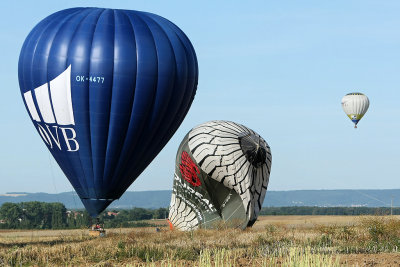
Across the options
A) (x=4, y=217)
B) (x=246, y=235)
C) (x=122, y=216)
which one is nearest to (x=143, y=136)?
(x=246, y=235)

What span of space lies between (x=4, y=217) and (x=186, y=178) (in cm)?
9762

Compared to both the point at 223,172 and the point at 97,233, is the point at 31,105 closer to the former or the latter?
the point at 97,233

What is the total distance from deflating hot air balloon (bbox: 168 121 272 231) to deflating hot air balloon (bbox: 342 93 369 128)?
4448 cm

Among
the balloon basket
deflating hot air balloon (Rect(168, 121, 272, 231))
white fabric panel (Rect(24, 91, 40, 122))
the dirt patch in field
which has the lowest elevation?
the dirt patch in field

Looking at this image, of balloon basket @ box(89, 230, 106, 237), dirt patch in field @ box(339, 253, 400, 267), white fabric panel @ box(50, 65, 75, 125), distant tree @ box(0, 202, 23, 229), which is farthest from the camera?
distant tree @ box(0, 202, 23, 229)

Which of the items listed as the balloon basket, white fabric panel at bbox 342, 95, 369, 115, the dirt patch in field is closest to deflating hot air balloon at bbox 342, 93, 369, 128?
white fabric panel at bbox 342, 95, 369, 115

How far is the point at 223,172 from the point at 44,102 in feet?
34.3

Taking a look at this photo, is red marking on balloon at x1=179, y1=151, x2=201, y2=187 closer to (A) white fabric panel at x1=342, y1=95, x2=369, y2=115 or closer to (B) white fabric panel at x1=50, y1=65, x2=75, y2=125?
(B) white fabric panel at x1=50, y1=65, x2=75, y2=125

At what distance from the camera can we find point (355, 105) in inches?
3155

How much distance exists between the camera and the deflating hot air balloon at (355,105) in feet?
262

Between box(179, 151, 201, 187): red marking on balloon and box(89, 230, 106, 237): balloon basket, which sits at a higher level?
box(179, 151, 201, 187): red marking on balloon

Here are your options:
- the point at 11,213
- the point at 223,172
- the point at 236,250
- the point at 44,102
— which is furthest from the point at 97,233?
the point at 11,213

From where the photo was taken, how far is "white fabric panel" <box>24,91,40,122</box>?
3894 centimetres

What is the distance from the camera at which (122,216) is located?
→ 12031cm
